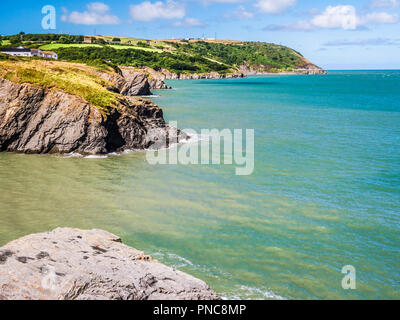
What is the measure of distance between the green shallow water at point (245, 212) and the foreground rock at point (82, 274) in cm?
351

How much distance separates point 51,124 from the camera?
28.8 metres

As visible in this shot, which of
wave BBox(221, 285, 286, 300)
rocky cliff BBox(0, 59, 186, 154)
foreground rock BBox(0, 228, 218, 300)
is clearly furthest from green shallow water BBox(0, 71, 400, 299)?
foreground rock BBox(0, 228, 218, 300)

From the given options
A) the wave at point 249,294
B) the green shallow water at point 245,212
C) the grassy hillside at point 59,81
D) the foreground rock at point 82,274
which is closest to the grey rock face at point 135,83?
the grassy hillside at point 59,81

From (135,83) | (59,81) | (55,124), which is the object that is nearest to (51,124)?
(55,124)

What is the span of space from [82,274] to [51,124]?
23.7 metres

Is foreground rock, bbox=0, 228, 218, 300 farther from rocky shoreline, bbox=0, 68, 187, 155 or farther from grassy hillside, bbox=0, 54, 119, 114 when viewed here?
grassy hillside, bbox=0, 54, 119, 114

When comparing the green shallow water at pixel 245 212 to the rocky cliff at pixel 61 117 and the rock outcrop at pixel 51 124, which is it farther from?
the rocky cliff at pixel 61 117

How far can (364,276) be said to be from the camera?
488 inches

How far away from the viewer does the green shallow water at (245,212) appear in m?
12.5

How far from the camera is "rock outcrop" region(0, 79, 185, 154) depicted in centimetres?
2844
